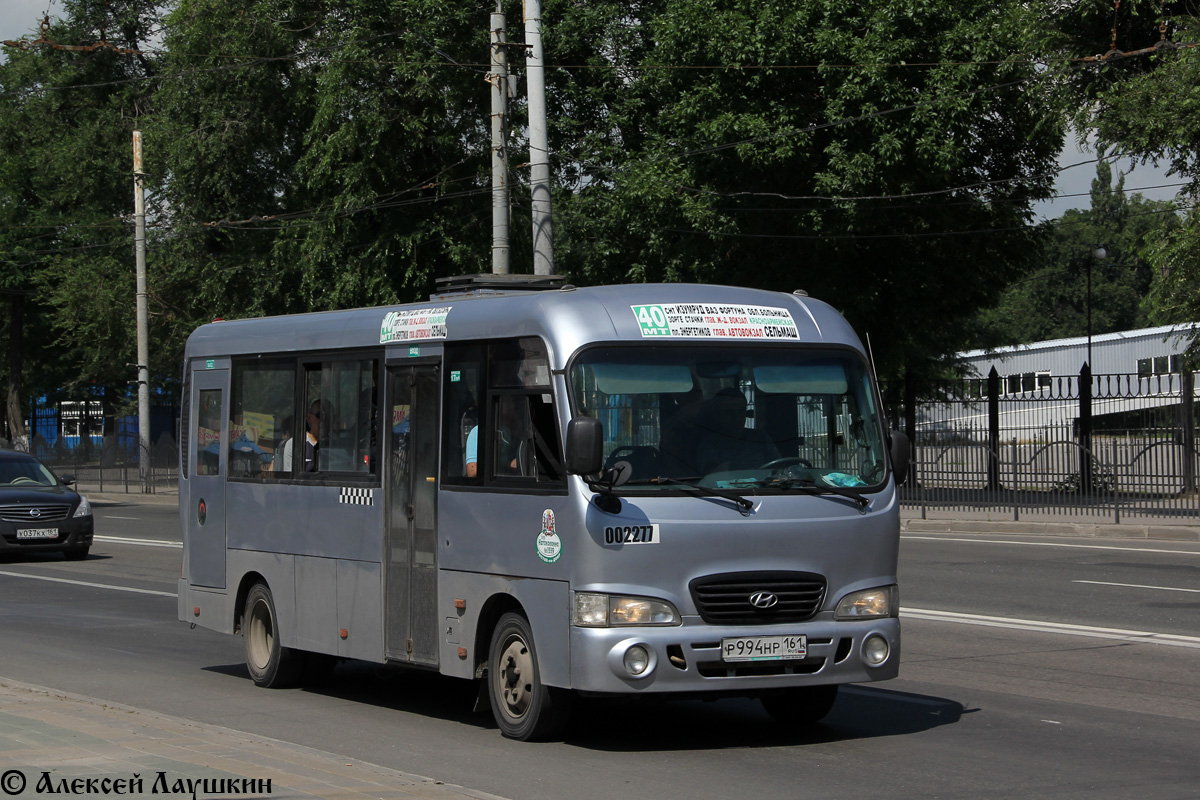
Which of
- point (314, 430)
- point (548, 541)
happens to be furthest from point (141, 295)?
point (548, 541)

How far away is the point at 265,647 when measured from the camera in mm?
10992

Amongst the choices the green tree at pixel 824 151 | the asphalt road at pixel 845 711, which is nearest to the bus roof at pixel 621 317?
the asphalt road at pixel 845 711

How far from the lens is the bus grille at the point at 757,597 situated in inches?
309

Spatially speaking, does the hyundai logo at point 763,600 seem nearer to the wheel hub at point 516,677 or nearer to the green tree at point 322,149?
the wheel hub at point 516,677

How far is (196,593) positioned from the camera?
11.9m

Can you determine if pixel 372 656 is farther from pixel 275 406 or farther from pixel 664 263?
pixel 664 263

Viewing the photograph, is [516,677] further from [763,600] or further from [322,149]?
[322,149]

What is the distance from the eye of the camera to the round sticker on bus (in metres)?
7.99

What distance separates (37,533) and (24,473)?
1407mm

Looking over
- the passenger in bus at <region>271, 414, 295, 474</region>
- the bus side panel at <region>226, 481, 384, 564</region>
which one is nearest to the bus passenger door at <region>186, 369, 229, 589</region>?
the bus side panel at <region>226, 481, 384, 564</region>

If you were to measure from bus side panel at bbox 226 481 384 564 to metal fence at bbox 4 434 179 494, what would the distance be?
32.4 m

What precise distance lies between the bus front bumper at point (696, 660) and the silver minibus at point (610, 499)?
0.01m

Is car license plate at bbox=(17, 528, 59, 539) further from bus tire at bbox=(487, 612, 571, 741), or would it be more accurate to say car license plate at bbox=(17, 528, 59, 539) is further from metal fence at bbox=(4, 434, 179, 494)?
metal fence at bbox=(4, 434, 179, 494)

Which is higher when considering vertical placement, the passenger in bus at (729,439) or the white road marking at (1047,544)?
the passenger in bus at (729,439)
